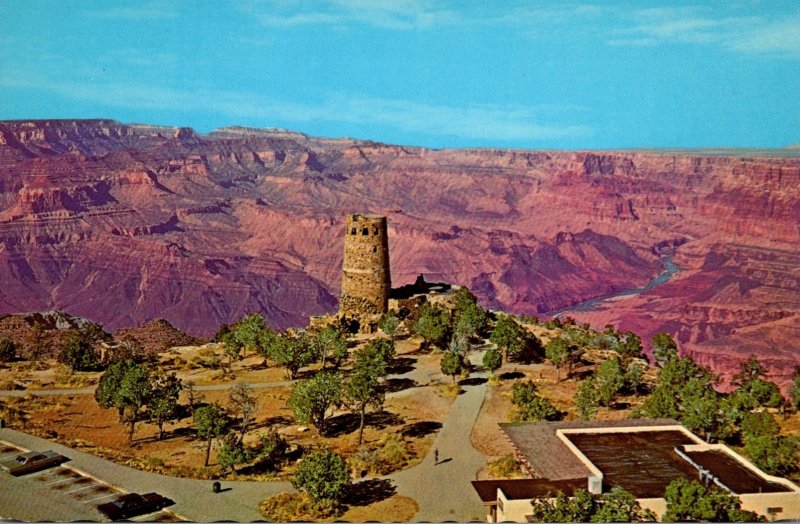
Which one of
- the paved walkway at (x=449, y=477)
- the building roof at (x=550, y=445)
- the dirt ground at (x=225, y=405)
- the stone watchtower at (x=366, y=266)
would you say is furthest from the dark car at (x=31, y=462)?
the stone watchtower at (x=366, y=266)

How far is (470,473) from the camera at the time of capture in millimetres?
44094

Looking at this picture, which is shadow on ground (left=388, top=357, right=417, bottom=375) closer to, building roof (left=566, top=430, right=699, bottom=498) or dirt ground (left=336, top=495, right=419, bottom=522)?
building roof (left=566, top=430, right=699, bottom=498)

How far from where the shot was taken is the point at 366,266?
7750 cm

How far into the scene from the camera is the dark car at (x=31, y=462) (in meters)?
42.0

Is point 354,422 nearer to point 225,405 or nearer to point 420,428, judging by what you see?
point 420,428

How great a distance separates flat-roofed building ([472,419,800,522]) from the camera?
3522 cm

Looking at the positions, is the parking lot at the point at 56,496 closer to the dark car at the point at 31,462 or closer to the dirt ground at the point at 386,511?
the dark car at the point at 31,462

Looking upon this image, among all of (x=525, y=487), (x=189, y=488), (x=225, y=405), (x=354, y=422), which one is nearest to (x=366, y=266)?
(x=225, y=405)

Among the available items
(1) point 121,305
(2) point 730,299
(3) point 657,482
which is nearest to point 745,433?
(3) point 657,482

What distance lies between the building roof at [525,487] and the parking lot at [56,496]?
51.4 feet

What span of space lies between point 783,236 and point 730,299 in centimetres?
5098

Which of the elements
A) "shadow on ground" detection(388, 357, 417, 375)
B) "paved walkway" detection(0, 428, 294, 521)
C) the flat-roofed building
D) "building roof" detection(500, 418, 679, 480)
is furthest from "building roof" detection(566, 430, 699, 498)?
"shadow on ground" detection(388, 357, 417, 375)

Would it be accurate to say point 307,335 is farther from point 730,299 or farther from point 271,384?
point 730,299

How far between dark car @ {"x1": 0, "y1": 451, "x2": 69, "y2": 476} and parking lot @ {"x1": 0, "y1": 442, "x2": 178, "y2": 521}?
0.38 metres
